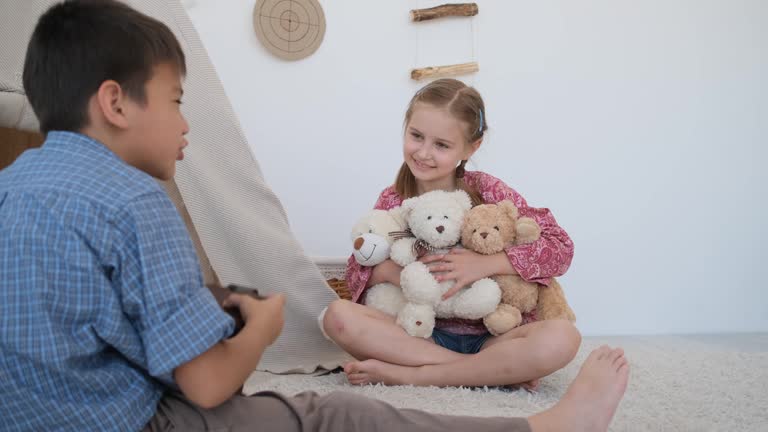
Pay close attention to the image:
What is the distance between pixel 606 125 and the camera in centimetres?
220

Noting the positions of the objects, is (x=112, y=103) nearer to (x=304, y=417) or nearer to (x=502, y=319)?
(x=304, y=417)

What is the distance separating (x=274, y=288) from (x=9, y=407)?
0.79 m

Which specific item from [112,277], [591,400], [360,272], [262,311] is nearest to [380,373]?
[360,272]

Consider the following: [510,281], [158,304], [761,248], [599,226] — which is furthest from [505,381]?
[761,248]

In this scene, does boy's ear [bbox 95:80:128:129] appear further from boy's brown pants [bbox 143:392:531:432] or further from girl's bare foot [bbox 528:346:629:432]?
girl's bare foot [bbox 528:346:629:432]

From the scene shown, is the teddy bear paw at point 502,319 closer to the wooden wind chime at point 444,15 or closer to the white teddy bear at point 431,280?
the white teddy bear at point 431,280

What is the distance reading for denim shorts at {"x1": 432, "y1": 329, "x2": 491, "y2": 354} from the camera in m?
1.29

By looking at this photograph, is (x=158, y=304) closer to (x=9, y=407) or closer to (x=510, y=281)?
(x=9, y=407)

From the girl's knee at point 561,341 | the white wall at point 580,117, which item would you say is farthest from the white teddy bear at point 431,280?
the white wall at point 580,117

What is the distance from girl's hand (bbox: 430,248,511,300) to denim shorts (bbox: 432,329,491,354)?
111mm

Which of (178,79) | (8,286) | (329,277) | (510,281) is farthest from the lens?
(329,277)

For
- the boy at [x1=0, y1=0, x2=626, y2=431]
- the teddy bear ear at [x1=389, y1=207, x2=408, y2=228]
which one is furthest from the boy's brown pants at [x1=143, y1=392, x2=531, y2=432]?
the teddy bear ear at [x1=389, y1=207, x2=408, y2=228]

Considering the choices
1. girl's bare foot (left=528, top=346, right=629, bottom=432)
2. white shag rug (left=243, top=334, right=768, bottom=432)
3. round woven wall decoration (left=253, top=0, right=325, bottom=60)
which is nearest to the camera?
girl's bare foot (left=528, top=346, right=629, bottom=432)

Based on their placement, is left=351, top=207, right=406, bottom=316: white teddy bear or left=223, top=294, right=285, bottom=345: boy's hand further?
left=351, top=207, right=406, bottom=316: white teddy bear
